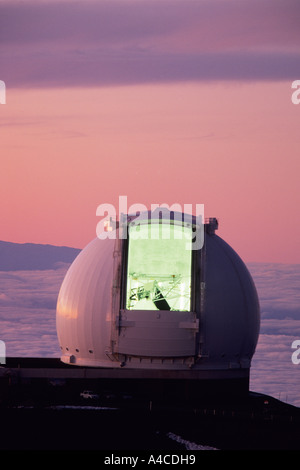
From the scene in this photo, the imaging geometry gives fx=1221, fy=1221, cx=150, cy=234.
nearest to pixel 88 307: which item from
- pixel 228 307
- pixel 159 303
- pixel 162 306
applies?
pixel 159 303

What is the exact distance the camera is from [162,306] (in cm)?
4897

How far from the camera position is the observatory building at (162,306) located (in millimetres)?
47250

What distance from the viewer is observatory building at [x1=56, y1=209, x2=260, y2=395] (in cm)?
4725

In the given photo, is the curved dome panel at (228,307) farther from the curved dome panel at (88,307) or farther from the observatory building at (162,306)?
the curved dome panel at (88,307)

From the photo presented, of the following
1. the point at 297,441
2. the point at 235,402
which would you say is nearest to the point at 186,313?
the point at 235,402

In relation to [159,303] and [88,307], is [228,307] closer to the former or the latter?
[159,303]

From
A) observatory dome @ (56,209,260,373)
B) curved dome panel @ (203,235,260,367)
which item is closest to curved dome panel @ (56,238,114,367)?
observatory dome @ (56,209,260,373)

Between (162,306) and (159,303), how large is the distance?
0.18 metres

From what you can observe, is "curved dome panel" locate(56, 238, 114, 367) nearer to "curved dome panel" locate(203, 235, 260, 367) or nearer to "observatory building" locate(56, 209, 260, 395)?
"observatory building" locate(56, 209, 260, 395)

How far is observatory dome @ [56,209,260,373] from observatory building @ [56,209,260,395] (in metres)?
0.04

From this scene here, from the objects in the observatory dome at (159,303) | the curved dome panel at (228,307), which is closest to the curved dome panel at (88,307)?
the observatory dome at (159,303)

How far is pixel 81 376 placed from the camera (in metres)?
48.4

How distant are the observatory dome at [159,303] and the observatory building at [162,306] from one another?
0.04 m
